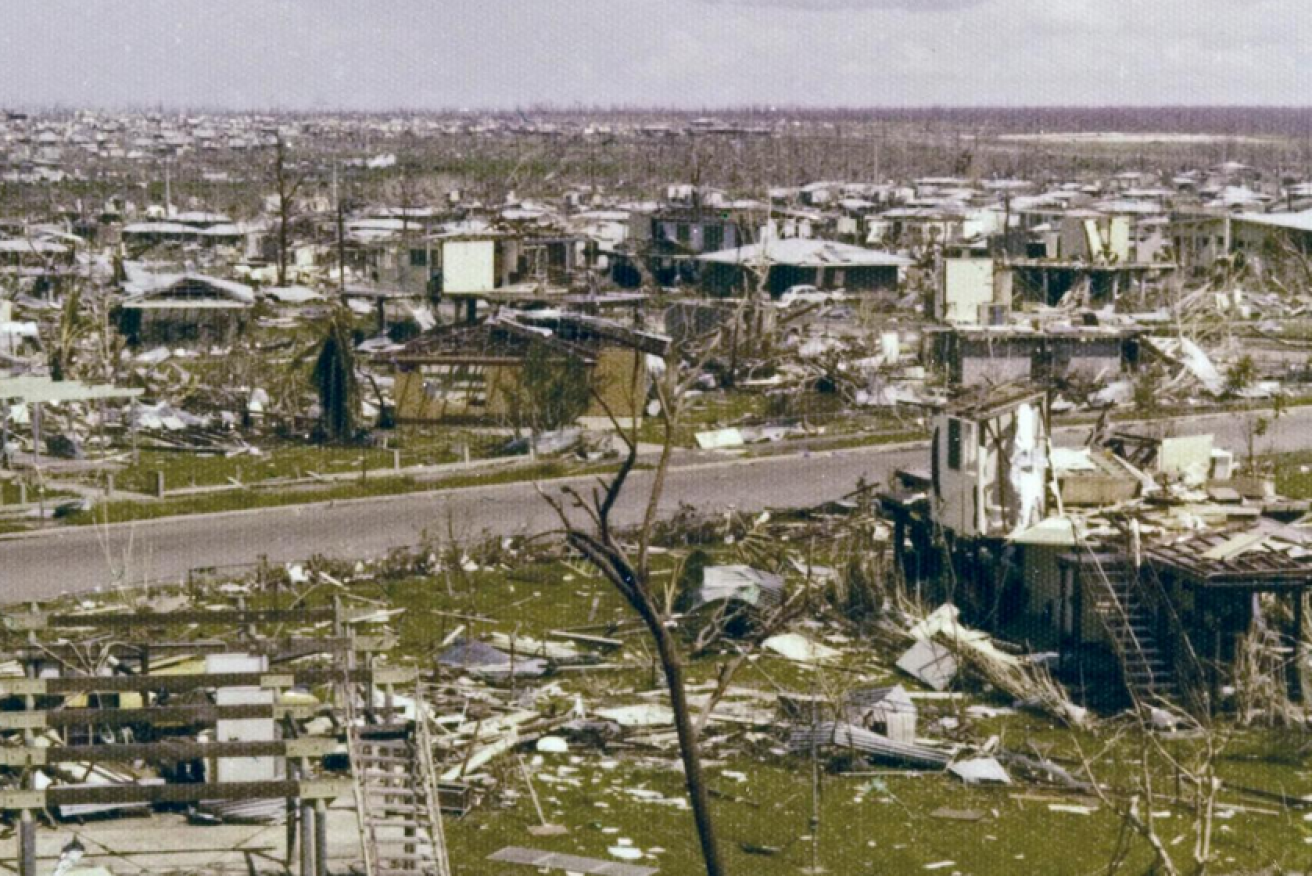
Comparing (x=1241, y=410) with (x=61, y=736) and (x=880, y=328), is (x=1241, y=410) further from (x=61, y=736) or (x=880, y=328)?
(x=61, y=736)

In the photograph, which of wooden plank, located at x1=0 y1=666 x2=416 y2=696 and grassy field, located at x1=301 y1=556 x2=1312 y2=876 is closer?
wooden plank, located at x1=0 y1=666 x2=416 y2=696

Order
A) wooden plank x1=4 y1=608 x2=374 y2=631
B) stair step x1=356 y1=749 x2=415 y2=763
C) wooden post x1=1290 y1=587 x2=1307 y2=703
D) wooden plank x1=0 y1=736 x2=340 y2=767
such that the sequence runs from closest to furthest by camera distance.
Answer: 1. wooden plank x1=0 y1=736 x2=340 y2=767
2. stair step x1=356 y1=749 x2=415 y2=763
3. wooden plank x1=4 y1=608 x2=374 y2=631
4. wooden post x1=1290 y1=587 x2=1307 y2=703

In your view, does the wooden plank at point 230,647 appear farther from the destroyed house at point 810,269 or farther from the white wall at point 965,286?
the destroyed house at point 810,269

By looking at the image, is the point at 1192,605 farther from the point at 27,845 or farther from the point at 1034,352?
the point at 1034,352

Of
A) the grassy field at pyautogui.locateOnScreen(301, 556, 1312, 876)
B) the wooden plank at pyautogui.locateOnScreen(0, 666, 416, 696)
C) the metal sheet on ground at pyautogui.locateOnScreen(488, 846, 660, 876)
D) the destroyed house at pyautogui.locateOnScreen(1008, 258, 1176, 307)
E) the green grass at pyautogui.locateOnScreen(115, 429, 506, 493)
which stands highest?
the wooden plank at pyautogui.locateOnScreen(0, 666, 416, 696)

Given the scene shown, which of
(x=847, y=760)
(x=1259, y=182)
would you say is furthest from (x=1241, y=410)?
(x=1259, y=182)

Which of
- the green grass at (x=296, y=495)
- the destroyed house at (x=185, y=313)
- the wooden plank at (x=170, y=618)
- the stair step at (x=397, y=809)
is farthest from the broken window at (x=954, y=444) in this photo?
the destroyed house at (x=185, y=313)

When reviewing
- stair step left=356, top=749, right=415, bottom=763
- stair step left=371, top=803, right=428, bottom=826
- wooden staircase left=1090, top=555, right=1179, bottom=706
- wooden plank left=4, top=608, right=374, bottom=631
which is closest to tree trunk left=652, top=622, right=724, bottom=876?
stair step left=371, top=803, right=428, bottom=826

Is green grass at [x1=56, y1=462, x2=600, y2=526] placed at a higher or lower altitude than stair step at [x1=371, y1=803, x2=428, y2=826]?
lower

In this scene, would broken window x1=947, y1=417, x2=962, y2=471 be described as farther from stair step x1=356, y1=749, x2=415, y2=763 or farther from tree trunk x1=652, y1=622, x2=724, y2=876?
tree trunk x1=652, y1=622, x2=724, y2=876
